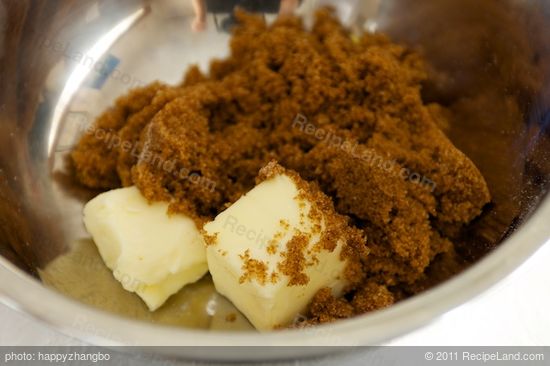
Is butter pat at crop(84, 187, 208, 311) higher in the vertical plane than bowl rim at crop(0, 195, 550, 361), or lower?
lower

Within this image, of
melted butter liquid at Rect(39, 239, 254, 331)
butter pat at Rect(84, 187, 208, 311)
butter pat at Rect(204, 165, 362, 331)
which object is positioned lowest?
melted butter liquid at Rect(39, 239, 254, 331)

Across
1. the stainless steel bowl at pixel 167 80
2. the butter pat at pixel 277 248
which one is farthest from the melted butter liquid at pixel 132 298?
the butter pat at pixel 277 248

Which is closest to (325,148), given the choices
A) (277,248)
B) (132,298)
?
(277,248)

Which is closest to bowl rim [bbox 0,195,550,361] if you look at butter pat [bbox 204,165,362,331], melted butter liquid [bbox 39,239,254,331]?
butter pat [bbox 204,165,362,331]

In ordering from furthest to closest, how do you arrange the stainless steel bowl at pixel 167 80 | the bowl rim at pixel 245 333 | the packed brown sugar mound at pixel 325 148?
1. the packed brown sugar mound at pixel 325 148
2. the stainless steel bowl at pixel 167 80
3. the bowl rim at pixel 245 333

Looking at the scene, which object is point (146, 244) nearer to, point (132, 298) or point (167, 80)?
point (132, 298)

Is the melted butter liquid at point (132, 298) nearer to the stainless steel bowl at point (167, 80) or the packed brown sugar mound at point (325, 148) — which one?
the stainless steel bowl at point (167, 80)

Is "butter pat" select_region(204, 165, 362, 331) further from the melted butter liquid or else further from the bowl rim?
the bowl rim
